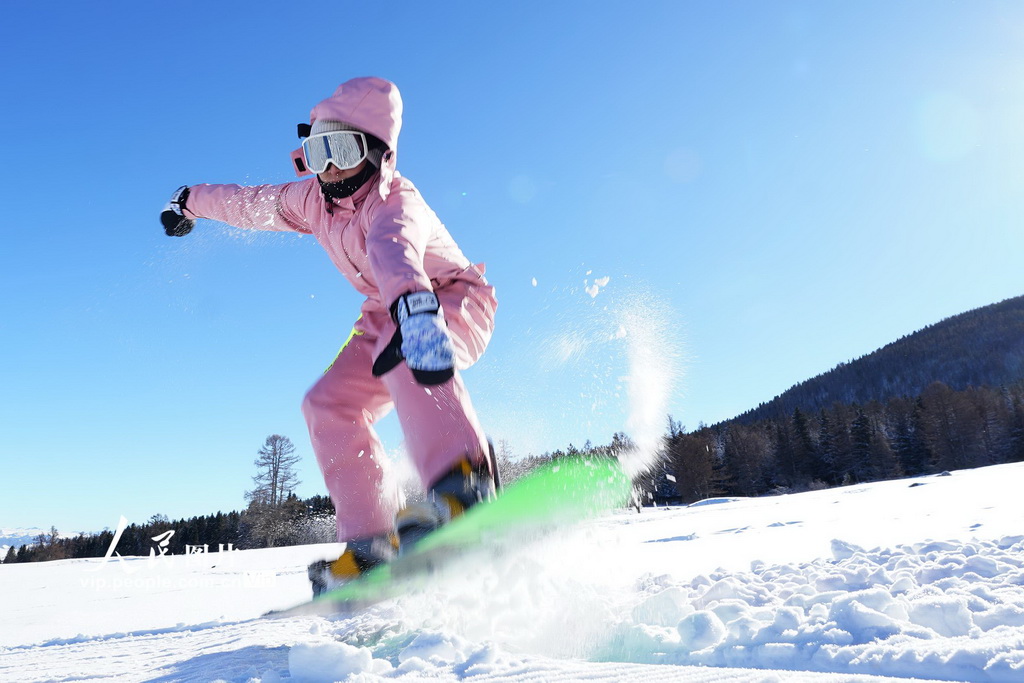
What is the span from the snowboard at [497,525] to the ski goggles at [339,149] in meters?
1.45

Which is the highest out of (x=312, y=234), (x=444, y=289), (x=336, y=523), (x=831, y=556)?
(x=312, y=234)

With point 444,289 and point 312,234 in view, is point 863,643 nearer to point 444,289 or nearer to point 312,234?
point 444,289

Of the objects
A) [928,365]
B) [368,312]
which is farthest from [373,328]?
[928,365]

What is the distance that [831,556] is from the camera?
243cm

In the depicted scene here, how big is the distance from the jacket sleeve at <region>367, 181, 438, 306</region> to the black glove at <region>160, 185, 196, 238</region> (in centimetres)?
142

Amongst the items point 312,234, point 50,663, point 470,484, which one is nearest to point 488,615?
point 470,484

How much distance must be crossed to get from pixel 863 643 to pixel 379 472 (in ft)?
5.91

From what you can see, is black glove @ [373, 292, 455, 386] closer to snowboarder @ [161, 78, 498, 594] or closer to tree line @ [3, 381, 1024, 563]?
snowboarder @ [161, 78, 498, 594]

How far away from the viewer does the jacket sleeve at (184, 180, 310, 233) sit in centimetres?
272

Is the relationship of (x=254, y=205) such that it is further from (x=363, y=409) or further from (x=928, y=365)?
(x=928, y=365)

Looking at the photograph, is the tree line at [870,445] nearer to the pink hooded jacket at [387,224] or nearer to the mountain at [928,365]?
the mountain at [928,365]

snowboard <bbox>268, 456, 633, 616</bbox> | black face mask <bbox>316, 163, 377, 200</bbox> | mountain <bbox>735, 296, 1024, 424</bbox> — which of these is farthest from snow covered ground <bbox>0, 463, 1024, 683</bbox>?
mountain <bbox>735, 296, 1024, 424</bbox>

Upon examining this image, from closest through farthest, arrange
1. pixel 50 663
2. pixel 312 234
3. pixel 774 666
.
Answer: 1. pixel 774 666
2. pixel 50 663
3. pixel 312 234

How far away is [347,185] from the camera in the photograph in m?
2.35
